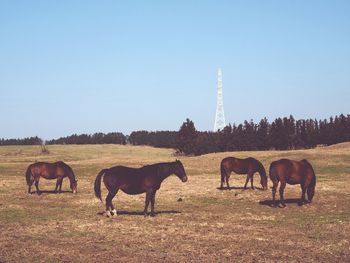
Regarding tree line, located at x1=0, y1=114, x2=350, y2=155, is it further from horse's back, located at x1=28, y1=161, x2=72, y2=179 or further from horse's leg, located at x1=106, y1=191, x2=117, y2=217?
horse's leg, located at x1=106, y1=191, x2=117, y2=217

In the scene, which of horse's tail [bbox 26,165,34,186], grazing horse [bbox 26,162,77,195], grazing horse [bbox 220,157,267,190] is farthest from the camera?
grazing horse [bbox 220,157,267,190]

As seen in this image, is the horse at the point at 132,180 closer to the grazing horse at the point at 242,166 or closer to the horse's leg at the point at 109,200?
the horse's leg at the point at 109,200

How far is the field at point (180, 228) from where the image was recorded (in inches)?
458

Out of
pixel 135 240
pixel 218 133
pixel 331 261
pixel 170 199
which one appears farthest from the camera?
pixel 218 133

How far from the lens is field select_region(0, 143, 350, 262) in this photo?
11.6m

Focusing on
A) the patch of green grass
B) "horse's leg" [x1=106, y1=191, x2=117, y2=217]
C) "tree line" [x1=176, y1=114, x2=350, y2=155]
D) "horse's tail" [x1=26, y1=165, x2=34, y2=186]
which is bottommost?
the patch of green grass

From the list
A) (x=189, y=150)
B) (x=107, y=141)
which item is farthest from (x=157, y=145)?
(x=189, y=150)

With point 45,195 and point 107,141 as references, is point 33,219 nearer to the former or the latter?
point 45,195

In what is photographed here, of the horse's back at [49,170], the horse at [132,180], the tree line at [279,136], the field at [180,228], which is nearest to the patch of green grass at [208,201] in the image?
the field at [180,228]

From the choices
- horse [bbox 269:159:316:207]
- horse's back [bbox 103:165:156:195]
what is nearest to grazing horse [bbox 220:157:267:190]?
horse [bbox 269:159:316:207]

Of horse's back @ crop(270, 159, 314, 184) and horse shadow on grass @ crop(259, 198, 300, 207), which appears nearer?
horse's back @ crop(270, 159, 314, 184)

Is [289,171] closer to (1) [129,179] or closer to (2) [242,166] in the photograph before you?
(2) [242,166]

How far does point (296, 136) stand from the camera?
8556 centimetres

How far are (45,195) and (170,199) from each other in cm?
696
